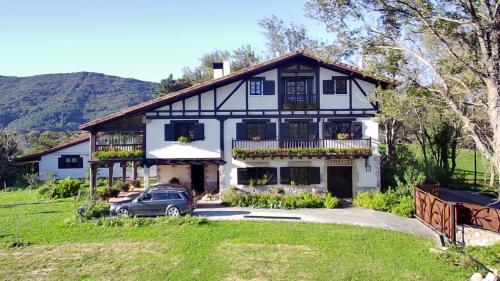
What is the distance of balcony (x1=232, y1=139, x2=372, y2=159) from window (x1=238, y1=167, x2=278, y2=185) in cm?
117

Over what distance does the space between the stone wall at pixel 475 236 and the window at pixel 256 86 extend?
14120 millimetres

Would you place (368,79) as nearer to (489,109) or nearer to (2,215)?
(489,109)

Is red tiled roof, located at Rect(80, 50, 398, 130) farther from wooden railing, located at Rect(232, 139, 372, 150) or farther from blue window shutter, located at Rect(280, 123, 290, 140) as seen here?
wooden railing, located at Rect(232, 139, 372, 150)

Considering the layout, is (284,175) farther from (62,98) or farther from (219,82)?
(62,98)

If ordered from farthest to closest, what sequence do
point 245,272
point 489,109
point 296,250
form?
point 296,250, point 245,272, point 489,109

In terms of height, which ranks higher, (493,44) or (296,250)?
(493,44)

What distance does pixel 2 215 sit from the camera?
2128 centimetres

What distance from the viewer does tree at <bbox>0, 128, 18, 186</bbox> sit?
36.5 meters

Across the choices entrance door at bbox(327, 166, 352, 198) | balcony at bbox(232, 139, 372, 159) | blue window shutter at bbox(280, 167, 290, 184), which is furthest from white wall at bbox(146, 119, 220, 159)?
entrance door at bbox(327, 166, 352, 198)

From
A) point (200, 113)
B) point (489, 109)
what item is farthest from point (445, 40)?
point (200, 113)

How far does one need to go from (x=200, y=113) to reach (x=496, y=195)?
20.4 meters

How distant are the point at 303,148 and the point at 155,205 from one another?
32.9 feet

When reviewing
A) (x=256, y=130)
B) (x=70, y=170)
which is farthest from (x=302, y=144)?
(x=70, y=170)

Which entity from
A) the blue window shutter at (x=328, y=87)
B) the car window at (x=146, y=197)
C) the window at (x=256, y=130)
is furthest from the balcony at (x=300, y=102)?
the car window at (x=146, y=197)
